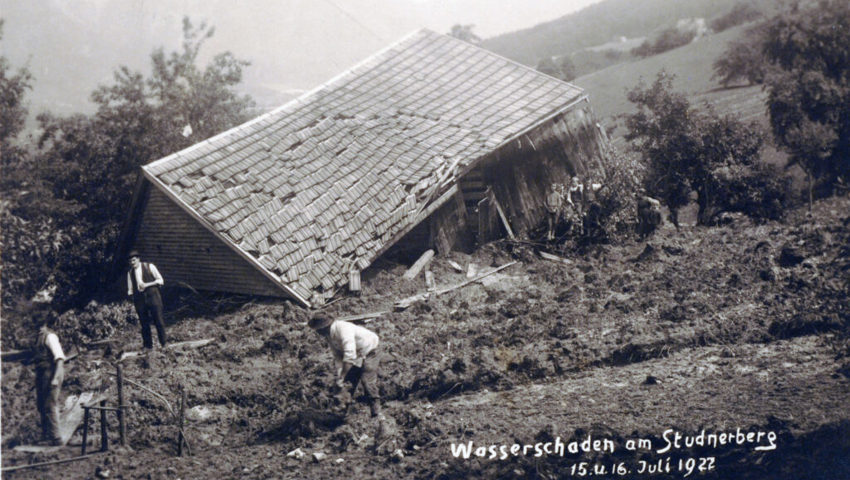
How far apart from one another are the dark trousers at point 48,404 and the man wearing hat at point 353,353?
3.15m

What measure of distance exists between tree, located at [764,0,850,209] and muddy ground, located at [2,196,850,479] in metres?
4.95

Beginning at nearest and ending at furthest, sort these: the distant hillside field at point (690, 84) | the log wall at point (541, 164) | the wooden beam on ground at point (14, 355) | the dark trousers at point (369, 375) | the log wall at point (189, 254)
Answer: the dark trousers at point (369, 375)
the wooden beam on ground at point (14, 355)
the log wall at point (189, 254)
the log wall at point (541, 164)
the distant hillside field at point (690, 84)

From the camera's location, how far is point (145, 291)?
9773 millimetres

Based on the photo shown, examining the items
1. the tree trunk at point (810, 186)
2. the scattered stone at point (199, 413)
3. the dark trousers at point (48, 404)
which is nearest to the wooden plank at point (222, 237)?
the scattered stone at point (199, 413)

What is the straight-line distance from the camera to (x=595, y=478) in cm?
596

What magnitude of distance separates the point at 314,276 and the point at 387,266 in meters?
1.88

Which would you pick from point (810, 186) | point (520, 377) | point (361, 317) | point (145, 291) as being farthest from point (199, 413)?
point (810, 186)

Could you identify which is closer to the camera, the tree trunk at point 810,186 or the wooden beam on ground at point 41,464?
the wooden beam on ground at point 41,464

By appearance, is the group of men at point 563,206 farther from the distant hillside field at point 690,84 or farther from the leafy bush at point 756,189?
the distant hillside field at point 690,84

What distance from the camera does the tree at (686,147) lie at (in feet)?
50.8

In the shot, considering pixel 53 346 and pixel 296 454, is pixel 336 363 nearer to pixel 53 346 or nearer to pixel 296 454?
pixel 296 454

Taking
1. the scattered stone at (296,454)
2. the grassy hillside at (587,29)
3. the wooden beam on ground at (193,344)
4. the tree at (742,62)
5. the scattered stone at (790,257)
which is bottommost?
the scattered stone at (296,454)

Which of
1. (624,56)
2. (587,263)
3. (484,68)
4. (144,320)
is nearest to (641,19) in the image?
(624,56)

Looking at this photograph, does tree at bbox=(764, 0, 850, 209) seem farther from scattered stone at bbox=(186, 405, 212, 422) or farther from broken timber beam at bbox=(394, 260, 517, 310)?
scattered stone at bbox=(186, 405, 212, 422)
